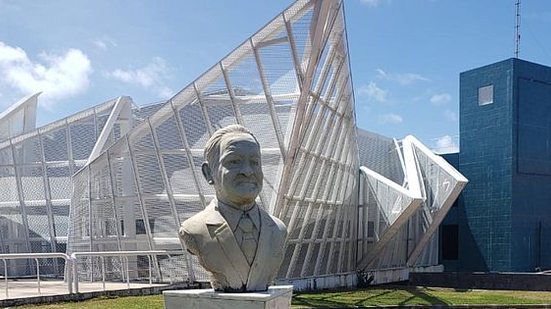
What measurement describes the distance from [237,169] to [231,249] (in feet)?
3.08

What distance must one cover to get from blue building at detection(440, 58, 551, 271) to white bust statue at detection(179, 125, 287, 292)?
32.0 m

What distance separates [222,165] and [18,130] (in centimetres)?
Answer: 3071

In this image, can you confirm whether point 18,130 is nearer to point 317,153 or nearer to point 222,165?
point 317,153

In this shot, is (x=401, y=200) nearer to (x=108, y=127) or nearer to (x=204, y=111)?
(x=204, y=111)

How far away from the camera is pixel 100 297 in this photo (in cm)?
1702

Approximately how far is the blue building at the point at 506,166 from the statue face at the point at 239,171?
32.0 m

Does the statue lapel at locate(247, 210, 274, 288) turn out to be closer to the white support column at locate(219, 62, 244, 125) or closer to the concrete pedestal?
the concrete pedestal

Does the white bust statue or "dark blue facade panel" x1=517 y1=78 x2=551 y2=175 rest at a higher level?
"dark blue facade panel" x1=517 y1=78 x2=551 y2=175

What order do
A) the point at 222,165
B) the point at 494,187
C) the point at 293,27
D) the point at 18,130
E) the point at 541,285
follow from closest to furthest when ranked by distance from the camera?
the point at 222,165 → the point at 293,27 → the point at 541,285 → the point at 18,130 → the point at 494,187

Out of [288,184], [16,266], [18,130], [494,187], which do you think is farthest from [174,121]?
[494,187]

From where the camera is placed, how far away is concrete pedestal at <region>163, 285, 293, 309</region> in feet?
20.6

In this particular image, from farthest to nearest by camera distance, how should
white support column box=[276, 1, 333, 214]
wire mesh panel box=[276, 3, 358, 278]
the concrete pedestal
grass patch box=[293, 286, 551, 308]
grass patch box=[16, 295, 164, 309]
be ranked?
1. wire mesh panel box=[276, 3, 358, 278]
2. white support column box=[276, 1, 333, 214]
3. grass patch box=[293, 286, 551, 308]
4. grass patch box=[16, 295, 164, 309]
5. the concrete pedestal

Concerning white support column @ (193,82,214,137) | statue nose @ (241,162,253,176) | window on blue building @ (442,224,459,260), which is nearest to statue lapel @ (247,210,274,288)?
statue nose @ (241,162,253,176)

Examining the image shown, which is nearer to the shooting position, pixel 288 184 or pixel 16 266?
pixel 288 184
